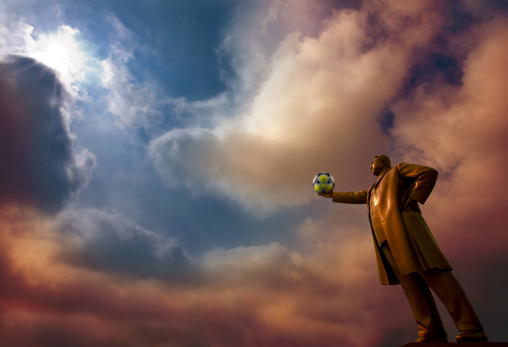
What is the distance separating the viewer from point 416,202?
8961 mm

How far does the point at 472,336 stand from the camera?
7.00 meters

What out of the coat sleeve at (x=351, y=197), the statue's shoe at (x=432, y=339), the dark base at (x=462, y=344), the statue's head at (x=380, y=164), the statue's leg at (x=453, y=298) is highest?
the statue's head at (x=380, y=164)

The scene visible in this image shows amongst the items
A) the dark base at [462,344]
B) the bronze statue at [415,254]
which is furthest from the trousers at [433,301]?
the dark base at [462,344]

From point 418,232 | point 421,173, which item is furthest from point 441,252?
point 421,173

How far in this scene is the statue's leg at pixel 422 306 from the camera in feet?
25.8

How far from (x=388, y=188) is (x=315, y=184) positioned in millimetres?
2511

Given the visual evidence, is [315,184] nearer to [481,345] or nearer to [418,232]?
[418,232]

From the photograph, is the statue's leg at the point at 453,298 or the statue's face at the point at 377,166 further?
the statue's face at the point at 377,166

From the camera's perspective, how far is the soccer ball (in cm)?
1096

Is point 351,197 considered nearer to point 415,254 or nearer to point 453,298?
point 415,254

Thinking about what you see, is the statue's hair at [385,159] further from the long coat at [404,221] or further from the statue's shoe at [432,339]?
the statue's shoe at [432,339]

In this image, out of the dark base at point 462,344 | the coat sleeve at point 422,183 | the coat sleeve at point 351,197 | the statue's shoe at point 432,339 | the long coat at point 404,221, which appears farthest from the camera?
the coat sleeve at point 351,197

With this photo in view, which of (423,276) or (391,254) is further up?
(391,254)

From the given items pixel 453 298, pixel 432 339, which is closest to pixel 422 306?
pixel 432 339
